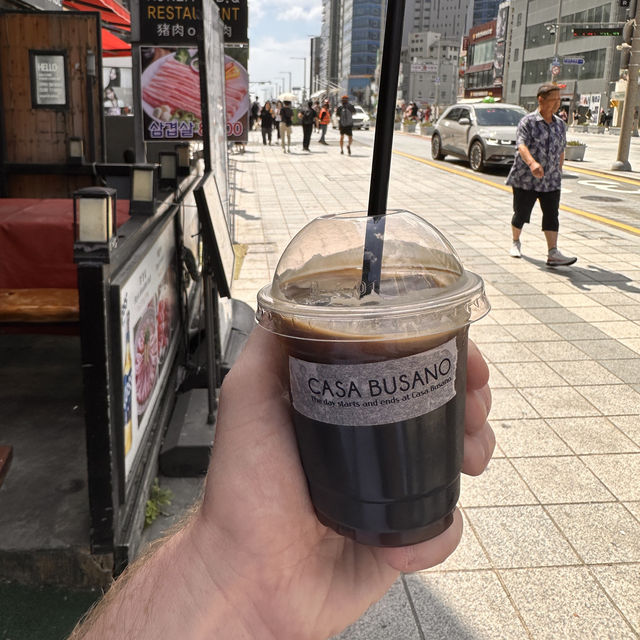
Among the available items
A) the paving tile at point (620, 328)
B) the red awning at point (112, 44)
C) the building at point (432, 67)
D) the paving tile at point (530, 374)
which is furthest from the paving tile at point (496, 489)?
the building at point (432, 67)

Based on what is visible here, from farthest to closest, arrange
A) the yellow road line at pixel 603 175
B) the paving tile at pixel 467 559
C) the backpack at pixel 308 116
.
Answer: the backpack at pixel 308 116
the yellow road line at pixel 603 175
the paving tile at pixel 467 559

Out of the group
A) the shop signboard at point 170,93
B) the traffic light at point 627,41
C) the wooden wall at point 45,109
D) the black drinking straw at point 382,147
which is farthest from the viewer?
the traffic light at point 627,41

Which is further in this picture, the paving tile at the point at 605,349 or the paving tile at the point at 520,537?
the paving tile at the point at 605,349

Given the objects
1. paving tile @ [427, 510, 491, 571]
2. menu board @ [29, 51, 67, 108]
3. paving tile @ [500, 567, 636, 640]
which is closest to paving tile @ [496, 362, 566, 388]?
paving tile @ [427, 510, 491, 571]

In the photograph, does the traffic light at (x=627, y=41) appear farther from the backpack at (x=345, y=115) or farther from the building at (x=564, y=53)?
the building at (x=564, y=53)

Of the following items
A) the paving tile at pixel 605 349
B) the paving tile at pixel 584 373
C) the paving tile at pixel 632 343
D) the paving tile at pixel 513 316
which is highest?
the paving tile at pixel 513 316

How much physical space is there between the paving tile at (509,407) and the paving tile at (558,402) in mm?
45

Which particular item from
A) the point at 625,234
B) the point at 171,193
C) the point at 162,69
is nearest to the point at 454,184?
the point at 625,234

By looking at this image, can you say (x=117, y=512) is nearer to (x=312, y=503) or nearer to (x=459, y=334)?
(x=312, y=503)

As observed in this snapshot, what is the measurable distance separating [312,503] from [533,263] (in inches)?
309

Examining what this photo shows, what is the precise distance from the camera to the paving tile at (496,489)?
3520 millimetres

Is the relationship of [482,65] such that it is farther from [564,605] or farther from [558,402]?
[564,605]

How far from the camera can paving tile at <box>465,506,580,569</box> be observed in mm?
3051

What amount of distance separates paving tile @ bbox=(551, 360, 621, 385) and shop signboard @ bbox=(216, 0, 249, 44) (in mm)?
6120
